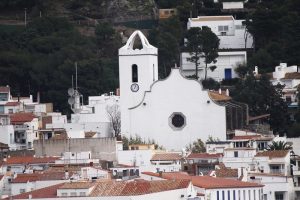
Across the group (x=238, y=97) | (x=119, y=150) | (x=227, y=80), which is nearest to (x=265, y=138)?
(x=119, y=150)

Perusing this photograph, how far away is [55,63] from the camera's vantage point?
5113 inches

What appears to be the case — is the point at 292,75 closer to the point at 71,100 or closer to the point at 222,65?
the point at 222,65

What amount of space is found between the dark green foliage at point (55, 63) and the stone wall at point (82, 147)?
1986cm

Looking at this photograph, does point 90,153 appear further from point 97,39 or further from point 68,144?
point 97,39

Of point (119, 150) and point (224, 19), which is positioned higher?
point (224, 19)

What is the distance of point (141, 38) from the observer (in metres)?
116

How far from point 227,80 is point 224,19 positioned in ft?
24.1

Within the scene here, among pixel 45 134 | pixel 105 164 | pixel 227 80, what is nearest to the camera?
A: pixel 105 164

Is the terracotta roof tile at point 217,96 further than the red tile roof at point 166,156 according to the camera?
Yes

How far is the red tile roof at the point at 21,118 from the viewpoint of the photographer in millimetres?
113856

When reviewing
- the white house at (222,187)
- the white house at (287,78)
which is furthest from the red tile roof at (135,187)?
the white house at (287,78)

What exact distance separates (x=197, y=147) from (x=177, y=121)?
374 cm

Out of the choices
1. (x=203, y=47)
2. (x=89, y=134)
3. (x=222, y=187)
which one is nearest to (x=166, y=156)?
(x=89, y=134)

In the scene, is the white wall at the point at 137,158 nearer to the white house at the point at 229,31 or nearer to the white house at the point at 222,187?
the white house at the point at 222,187
